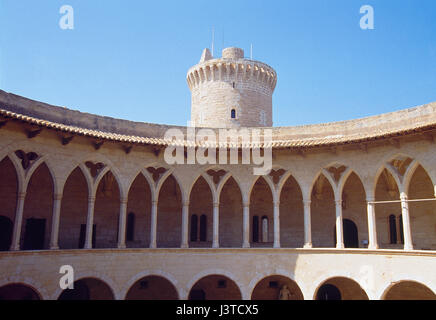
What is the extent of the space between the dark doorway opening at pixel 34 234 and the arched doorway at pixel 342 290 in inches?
488

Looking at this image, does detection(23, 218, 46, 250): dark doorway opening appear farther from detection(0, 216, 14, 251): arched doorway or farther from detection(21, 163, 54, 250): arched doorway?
detection(0, 216, 14, 251): arched doorway

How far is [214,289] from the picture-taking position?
1953 centimetres

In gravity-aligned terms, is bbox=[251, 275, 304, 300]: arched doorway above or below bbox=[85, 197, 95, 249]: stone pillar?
below

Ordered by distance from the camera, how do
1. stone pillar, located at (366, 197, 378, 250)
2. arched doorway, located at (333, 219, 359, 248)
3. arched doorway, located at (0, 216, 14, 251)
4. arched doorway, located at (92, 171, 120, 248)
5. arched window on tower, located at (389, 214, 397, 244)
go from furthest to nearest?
1. arched doorway, located at (333, 219, 359, 248)
2. arched doorway, located at (92, 171, 120, 248)
3. arched window on tower, located at (389, 214, 397, 244)
4. arched doorway, located at (0, 216, 14, 251)
5. stone pillar, located at (366, 197, 378, 250)

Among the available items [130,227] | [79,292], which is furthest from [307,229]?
[79,292]

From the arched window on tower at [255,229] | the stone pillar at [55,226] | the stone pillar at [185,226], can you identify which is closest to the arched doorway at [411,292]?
the arched window on tower at [255,229]

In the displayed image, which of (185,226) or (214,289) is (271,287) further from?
(185,226)

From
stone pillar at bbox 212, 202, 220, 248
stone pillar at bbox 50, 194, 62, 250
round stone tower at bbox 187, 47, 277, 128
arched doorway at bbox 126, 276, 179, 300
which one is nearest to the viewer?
stone pillar at bbox 50, 194, 62, 250

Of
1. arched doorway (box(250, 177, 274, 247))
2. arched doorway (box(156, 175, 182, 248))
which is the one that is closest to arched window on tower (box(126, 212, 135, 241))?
arched doorway (box(156, 175, 182, 248))

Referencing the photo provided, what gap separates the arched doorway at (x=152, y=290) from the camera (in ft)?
61.2

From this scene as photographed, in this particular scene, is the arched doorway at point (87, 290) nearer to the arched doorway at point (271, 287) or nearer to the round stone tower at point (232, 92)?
the arched doorway at point (271, 287)

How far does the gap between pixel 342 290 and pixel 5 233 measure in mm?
14684

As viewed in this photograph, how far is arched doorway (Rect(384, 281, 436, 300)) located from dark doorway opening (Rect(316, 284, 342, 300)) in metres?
2.37

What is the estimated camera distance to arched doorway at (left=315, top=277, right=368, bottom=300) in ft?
60.5
